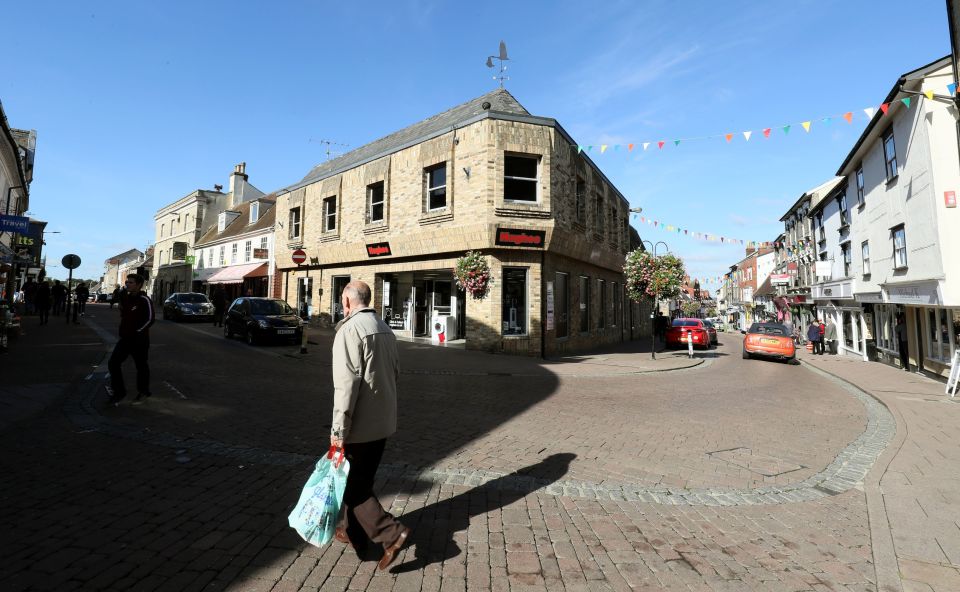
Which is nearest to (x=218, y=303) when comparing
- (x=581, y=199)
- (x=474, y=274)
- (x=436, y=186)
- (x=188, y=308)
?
(x=188, y=308)

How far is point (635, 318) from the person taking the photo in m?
29.2

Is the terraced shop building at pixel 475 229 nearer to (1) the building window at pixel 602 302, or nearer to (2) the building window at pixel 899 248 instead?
(1) the building window at pixel 602 302

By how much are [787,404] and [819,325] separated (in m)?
16.9

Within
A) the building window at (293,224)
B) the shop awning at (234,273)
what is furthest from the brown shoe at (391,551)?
the shop awning at (234,273)

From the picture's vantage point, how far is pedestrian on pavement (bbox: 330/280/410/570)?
261cm

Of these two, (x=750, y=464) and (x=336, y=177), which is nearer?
(x=750, y=464)

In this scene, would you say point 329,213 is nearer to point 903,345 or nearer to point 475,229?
point 475,229

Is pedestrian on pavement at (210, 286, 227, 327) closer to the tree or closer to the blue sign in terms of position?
the blue sign

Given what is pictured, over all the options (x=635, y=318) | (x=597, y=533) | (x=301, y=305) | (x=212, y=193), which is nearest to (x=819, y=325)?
(x=635, y=318)

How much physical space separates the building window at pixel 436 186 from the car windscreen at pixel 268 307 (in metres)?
6.09

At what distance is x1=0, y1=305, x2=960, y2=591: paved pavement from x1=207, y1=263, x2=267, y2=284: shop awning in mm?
21438

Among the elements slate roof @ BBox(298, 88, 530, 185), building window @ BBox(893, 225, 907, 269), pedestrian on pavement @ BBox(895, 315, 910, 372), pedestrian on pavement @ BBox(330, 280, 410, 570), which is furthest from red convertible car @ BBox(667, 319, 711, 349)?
pedestrian on pavement @ BBox(330, 280, 410, 570)

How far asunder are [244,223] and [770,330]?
110 feet

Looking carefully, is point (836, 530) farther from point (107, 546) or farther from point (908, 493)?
point (107, 546)
